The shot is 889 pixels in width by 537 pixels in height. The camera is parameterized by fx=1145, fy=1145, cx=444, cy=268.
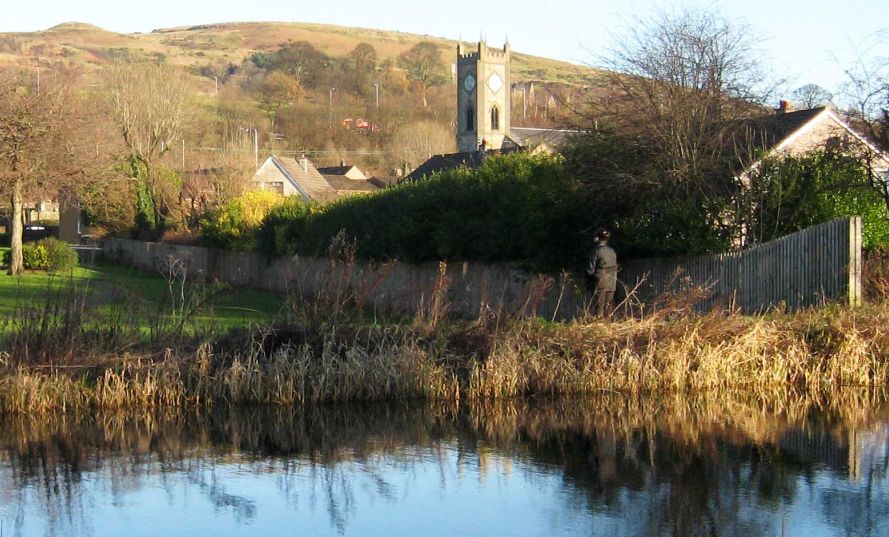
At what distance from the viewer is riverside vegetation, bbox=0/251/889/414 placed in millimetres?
14352

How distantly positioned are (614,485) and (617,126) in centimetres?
1292

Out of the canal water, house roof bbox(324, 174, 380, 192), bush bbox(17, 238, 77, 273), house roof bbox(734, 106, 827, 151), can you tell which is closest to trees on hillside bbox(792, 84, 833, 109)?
house roof bbox(734, 106, 827, 151)

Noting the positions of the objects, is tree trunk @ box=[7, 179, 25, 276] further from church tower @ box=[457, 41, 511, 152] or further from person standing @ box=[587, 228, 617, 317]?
church tower @ box=[457, 41, 511, 152]

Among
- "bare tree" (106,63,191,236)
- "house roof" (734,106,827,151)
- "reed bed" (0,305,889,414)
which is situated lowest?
"reed bed" (0,305,889,414)

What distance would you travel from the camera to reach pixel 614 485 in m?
10.2

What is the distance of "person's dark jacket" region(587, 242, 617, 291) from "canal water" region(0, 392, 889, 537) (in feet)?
13.1

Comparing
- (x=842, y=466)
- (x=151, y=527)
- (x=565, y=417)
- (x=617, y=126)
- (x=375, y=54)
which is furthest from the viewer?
(x=375, y=54)

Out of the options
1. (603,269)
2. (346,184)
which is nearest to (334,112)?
(346,184)

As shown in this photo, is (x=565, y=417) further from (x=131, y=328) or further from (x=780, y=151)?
(x=780, y=151)

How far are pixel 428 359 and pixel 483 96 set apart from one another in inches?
3753

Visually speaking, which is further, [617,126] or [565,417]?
[617,126]

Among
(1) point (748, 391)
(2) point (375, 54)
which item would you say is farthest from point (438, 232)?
(2) point (375, 54)

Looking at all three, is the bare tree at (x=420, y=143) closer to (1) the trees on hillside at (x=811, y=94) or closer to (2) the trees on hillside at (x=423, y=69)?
(2) the trees on hillside at (x=423, y=69)

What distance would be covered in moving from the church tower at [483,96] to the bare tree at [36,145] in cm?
6711
